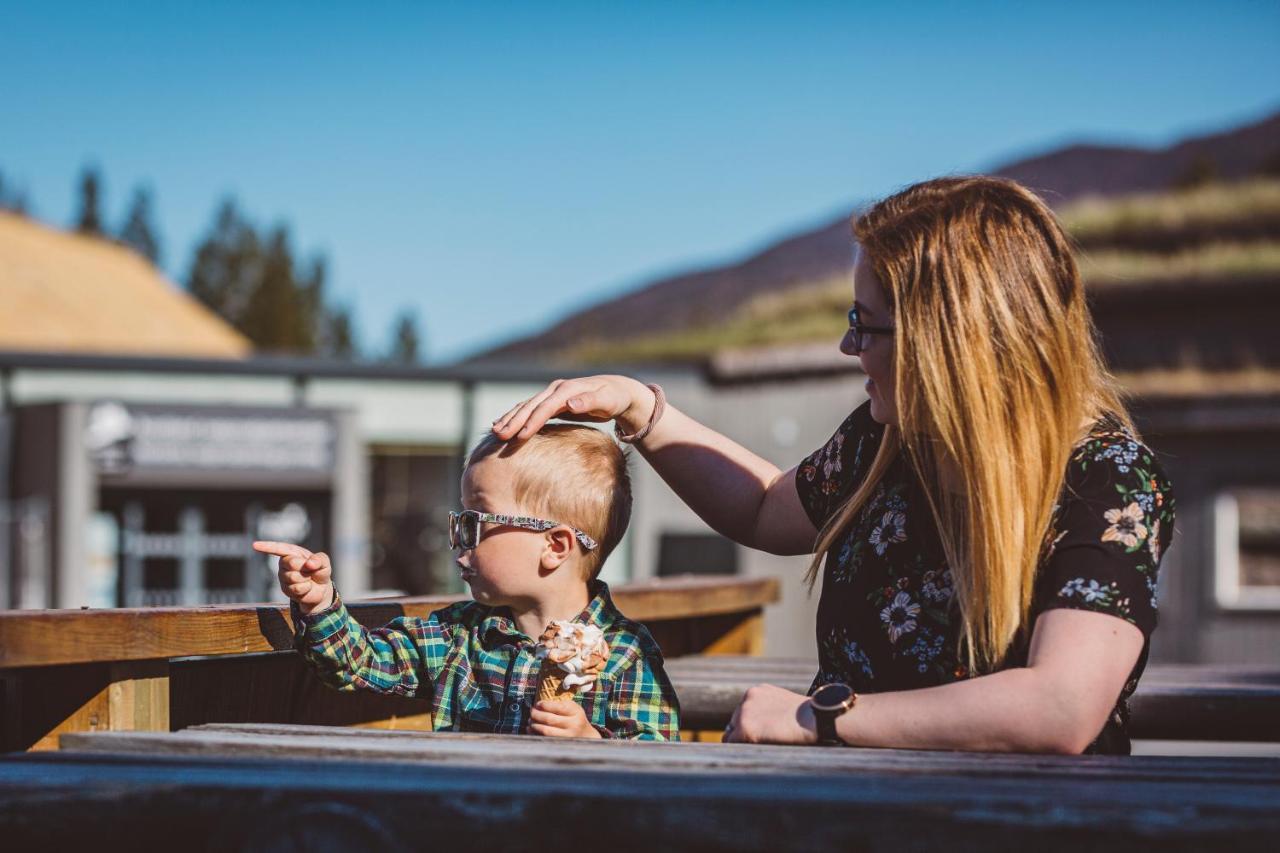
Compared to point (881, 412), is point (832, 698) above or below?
below

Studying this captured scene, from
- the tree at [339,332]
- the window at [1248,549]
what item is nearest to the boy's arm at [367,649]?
the window at [1248,549]

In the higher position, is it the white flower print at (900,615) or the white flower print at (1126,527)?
the white flower print at (1126,527)

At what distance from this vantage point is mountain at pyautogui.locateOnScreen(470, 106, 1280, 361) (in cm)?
5122

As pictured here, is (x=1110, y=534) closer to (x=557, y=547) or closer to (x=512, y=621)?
(x=557, y=547)

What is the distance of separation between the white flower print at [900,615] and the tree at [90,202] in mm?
88954

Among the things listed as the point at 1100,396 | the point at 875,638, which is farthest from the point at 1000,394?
the point at 875,638

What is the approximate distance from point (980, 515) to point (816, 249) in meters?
70.6

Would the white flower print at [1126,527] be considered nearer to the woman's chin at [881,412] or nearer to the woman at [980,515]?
the woman at [980,515]

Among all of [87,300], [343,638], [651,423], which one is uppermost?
[87,300]

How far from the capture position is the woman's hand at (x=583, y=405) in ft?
8.06

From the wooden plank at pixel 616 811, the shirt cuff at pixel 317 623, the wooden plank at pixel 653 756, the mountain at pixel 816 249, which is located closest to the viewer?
the wooden plank at pixel 616 811

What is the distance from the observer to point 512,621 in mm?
2598

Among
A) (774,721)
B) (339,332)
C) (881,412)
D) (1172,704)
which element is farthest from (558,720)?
(339,332)

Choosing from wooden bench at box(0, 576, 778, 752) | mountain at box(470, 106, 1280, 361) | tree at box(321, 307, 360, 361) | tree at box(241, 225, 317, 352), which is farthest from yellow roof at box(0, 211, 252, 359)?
wooden bench at box(0, 576, 778, 752)
